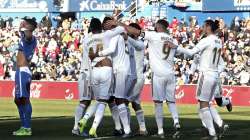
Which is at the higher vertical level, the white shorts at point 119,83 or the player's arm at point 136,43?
the player's arm at point 136,43

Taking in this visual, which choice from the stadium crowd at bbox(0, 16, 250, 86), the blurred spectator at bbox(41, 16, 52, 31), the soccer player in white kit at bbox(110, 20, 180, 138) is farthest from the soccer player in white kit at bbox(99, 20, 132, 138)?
the blurred spectator at bbox(41, 16, 52, 31)

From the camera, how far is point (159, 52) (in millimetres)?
15797

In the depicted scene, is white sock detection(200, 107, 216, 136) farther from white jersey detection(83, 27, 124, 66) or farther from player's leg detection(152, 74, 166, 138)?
white jersey detection(83, 27, 124, 66)

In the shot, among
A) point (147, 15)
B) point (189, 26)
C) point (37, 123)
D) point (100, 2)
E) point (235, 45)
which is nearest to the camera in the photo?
point (37, 123)

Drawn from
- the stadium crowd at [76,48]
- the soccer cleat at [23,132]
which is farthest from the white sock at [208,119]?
the stadium crowd at [76,48]

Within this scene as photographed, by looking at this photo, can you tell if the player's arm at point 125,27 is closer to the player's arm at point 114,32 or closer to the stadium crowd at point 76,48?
the player's arm at point 114,32

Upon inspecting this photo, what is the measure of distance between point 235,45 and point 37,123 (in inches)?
815

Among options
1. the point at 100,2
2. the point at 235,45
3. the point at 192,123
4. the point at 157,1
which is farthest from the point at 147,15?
the point at 192,123

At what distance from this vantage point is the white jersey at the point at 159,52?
1573 cm

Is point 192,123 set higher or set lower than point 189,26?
lower

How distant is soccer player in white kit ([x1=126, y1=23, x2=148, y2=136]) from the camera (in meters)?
16.1

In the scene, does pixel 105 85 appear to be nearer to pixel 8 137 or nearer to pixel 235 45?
pixel 8 137

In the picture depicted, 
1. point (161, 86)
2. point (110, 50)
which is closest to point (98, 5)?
point (161, 86)

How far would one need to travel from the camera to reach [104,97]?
15.1 metres
